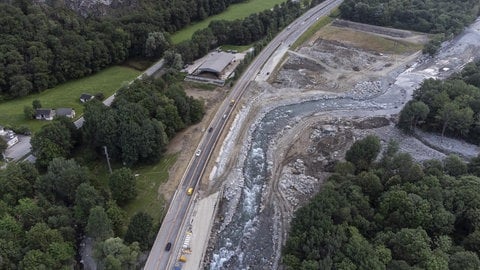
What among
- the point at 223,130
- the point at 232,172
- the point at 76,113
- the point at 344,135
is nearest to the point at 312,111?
the point at 344,135

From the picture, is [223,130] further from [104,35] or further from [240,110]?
[104,35]

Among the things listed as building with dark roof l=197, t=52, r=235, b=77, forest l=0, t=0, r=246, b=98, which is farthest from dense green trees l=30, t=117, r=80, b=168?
building with dark roof l=197, t=52, r=235, b=77

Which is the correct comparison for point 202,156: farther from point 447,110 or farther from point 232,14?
point 232,14

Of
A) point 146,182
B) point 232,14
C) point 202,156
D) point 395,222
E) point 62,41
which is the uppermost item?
point 232,14

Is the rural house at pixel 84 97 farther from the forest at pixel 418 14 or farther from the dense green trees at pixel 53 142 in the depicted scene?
the forest at pixel 418 14

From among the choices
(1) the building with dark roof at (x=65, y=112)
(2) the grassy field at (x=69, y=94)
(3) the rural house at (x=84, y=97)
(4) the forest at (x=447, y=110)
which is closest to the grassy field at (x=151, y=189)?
(1) the building with dark roof at (x=65, y=112)

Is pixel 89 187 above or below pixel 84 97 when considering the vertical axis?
below

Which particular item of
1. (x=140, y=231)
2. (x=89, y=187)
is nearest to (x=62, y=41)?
(x=89, y=187)
